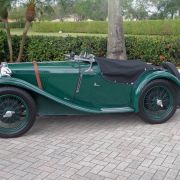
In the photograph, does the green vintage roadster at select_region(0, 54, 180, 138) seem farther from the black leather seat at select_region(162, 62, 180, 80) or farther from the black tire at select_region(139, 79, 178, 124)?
the black leather seat at select_region(162, 62, 180, 80)

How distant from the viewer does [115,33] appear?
9.31 m

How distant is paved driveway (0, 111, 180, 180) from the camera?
3746 millimetres

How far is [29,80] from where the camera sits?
4992 mm

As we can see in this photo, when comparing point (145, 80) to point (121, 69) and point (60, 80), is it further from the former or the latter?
point (60, 80)

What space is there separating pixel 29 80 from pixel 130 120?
1.77 metres

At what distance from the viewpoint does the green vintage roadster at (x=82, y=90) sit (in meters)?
4.77

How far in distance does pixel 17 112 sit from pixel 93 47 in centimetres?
610

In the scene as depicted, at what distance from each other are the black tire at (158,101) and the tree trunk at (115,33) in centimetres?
395

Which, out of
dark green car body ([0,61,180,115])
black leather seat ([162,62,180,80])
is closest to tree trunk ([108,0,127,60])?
black leather seat ([162,62,180,80])

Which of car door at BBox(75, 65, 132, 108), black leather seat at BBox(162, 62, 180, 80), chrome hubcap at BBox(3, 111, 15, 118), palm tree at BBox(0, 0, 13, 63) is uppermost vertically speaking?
palm tree at BBox(0, 0, 13, 63)

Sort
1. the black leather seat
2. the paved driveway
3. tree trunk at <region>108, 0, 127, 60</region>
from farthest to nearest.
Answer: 1. tree trunk at <region>108, 0, 127, 60</region>
2. the black leather seat
3. the paved driveway

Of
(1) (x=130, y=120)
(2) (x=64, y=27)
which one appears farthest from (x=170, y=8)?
(1) (x=130, y=120)

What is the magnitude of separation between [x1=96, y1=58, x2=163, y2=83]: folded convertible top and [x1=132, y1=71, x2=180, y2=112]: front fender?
8 cm

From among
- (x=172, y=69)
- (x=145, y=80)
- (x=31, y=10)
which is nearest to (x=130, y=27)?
(x=31, y=10)
